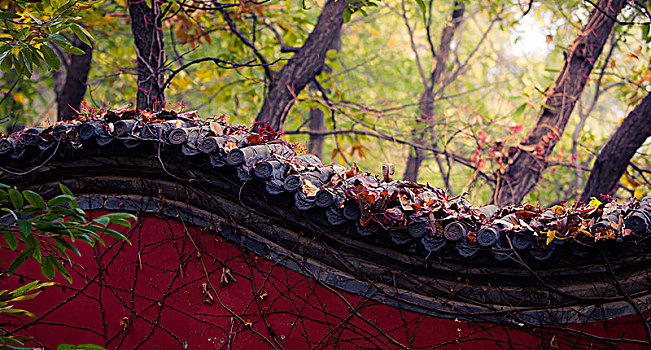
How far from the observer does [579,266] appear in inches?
100

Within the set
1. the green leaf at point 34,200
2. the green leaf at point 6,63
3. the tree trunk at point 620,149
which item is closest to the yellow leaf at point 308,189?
the green leaf at point 34,200

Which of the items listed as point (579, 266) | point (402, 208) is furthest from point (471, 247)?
point (579, 266)

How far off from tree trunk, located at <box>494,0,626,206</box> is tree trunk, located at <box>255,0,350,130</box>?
2.36 m

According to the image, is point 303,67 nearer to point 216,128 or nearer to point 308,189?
point 216,128

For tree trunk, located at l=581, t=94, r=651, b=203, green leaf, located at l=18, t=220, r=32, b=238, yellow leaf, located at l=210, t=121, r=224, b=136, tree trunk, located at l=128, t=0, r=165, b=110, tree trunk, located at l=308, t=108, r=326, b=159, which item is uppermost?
tree trunk, located at l=308, t=108, r=326, b=159

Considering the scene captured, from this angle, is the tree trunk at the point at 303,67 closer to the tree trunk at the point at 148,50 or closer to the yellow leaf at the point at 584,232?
the tree trunk at the point at 148,50

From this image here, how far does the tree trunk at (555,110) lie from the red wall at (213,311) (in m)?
3.46

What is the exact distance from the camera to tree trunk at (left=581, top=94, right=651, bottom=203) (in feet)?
16.4

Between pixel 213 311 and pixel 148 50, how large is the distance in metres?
2.98

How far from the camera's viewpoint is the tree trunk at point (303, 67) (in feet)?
18.9

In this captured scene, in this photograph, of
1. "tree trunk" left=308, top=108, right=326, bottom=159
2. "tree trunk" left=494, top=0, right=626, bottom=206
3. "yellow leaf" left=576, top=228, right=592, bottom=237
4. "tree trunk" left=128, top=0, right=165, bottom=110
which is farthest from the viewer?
"tree trunk" left=308, top=108, right=326, bottom=159

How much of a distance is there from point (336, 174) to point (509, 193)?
3.75 m

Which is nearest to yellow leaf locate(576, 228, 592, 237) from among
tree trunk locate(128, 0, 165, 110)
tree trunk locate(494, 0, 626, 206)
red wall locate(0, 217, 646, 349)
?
red wall locate(0, 217, 646, 349)

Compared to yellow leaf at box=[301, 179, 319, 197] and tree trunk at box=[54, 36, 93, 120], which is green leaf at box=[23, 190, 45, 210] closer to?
yellow leaf at box=[301, 179, 319, 197]
